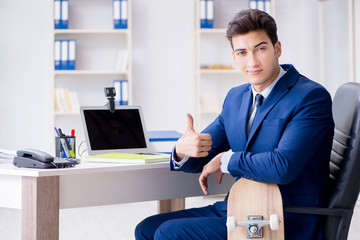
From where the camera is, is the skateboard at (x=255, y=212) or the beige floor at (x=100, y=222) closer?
the skateboard at (x=255, y=212)

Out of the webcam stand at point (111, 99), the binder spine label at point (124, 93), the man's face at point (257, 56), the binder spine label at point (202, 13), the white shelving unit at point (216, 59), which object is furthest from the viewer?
the white shelving unit at point (216, 59)

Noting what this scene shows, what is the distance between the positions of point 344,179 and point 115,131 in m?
1.16

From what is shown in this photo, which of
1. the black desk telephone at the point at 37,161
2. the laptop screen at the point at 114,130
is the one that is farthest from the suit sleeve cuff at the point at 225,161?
the laptop screen at the point at 114,130

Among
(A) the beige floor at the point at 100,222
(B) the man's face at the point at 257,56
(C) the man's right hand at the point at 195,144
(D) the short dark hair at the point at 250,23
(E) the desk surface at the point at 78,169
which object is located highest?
(D) the short dark hair at the point at 250,23

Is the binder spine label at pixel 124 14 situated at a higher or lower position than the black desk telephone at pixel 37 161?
higher

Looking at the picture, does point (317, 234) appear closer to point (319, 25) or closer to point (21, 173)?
point (21, 173)

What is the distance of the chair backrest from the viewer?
1.81 m

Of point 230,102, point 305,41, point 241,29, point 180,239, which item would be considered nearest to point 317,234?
point 180,239

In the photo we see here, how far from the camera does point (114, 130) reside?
100 inches

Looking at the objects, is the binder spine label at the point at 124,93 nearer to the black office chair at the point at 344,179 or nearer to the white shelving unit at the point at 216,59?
the white shelving unit at the point at 216,59

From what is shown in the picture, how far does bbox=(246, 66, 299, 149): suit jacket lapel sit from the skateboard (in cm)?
21

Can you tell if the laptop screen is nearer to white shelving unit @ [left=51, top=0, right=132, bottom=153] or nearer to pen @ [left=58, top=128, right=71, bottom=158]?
pen @ [left=58, top=128, right=71, bottom=158]

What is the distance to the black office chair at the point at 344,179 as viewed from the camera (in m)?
1.80

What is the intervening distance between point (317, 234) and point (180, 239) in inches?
19.0
